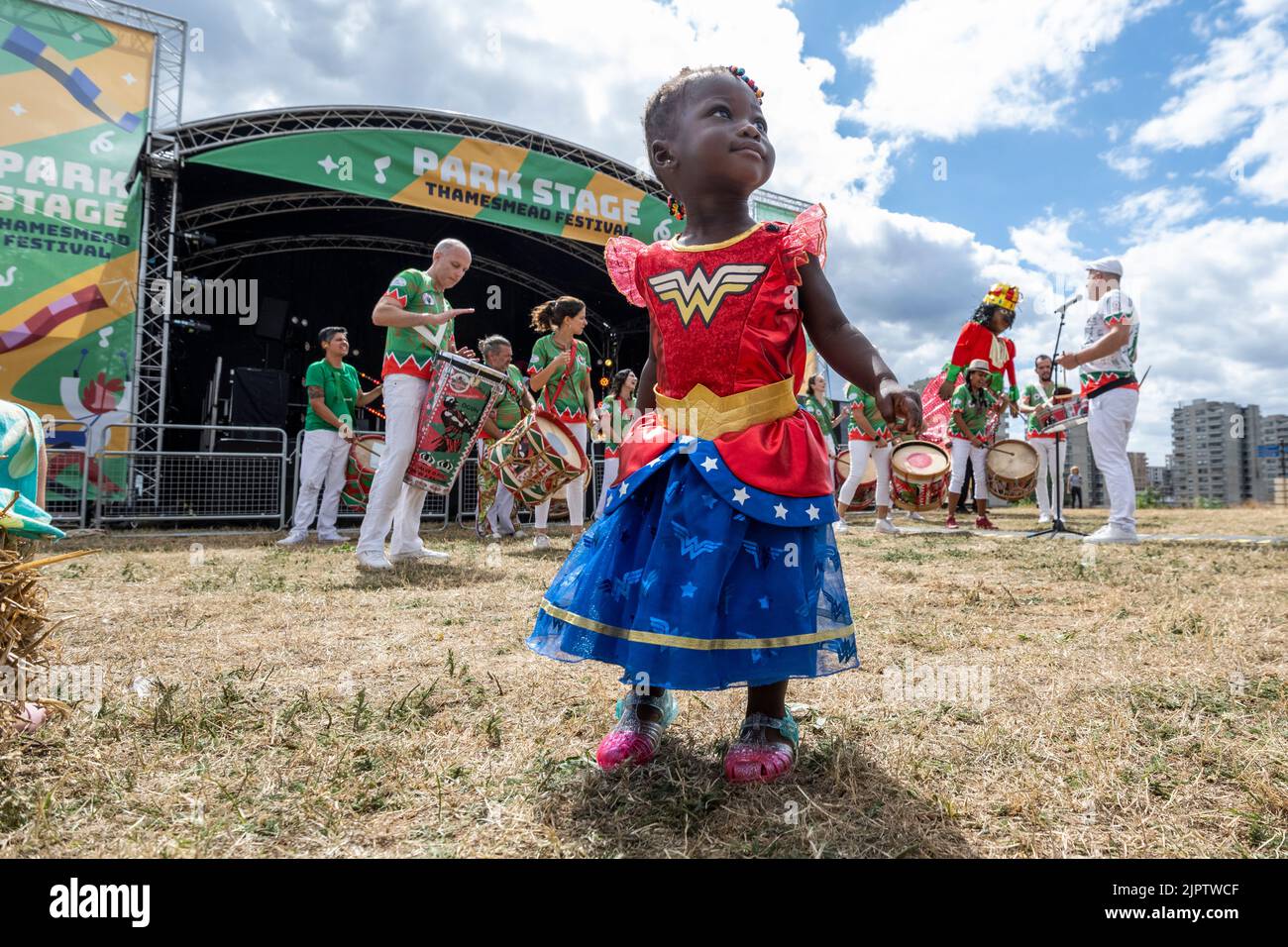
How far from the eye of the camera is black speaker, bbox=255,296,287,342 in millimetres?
14164

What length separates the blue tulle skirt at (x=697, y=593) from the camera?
4.82 ft

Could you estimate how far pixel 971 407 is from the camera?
787 centimetres

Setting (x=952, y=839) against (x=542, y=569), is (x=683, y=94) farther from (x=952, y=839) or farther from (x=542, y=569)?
(x=542, y=569)

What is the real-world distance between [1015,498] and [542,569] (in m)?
6.31

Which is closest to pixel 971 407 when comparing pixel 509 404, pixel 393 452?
pixel 509 404

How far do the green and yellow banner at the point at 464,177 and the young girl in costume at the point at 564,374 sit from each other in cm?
Result: 535

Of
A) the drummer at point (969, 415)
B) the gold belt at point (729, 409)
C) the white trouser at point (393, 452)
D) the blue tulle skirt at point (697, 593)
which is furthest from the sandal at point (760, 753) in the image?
the drummer at point (969, 415)

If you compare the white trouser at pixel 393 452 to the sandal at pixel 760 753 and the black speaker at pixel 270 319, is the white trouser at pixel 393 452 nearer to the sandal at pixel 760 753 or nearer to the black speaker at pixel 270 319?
the sandal at pixel 760 753

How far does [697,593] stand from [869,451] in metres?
7.30

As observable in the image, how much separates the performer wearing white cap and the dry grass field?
2953 mm

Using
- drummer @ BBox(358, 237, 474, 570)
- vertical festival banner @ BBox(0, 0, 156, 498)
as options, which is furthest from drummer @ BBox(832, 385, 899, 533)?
vertical festival banner @ BBox(0, 0, 156, 498)

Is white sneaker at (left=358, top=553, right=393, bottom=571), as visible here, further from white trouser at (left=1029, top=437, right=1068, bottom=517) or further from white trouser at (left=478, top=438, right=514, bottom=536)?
white trouser at (left=1029, top=437, right=1068, bottom=517)

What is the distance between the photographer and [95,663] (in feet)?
7.63

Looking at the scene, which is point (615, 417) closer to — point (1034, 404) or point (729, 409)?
point (1034, 404)
